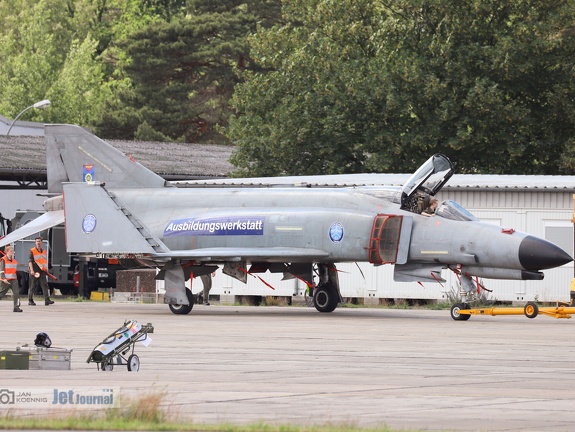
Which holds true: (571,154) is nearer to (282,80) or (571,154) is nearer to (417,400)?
(282,80)

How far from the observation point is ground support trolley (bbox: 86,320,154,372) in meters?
13.4

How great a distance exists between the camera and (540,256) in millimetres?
23953

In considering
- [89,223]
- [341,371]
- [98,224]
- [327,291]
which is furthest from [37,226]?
[341,371]

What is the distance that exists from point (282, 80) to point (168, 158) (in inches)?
342

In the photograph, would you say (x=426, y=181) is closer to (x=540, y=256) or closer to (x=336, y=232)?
(x=336, y=232)

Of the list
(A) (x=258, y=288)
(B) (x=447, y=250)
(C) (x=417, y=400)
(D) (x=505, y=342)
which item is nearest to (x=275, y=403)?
(C) (x=417, y=400)

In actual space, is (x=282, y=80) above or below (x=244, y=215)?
above

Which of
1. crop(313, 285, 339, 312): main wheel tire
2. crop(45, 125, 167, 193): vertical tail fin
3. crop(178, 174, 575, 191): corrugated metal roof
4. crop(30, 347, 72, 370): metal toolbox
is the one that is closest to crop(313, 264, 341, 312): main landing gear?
crop(313, 285, 339, 312): main wheel tire

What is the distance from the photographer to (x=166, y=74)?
7769 centimetres

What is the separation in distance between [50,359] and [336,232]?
44.6ft

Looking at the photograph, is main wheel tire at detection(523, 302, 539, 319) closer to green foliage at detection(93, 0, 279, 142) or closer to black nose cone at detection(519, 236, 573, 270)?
black nose cone at detection(519, 236, 573, 270)

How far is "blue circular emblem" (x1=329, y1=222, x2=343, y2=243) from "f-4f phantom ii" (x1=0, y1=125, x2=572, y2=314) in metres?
0.02

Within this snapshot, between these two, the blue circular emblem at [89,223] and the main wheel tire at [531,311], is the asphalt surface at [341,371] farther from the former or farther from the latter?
the blue circular emblem at [89,223]

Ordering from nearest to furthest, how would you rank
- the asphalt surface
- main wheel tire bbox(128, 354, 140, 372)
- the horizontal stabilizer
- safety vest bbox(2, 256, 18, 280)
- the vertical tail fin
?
the asphalt surface
main wheel tire bbox(128, 354, 140, 372)
the horizontal stabilizer
safety vest bbox(2, 256, 18, 280)
the vertical tail fin
